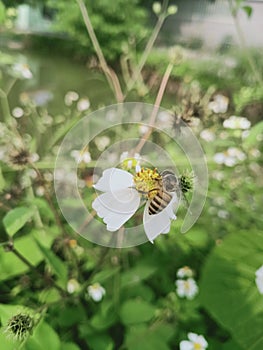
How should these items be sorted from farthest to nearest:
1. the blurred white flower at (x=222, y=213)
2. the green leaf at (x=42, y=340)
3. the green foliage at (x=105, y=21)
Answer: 1. the green foliage at (x=105, y=21)
2. the blurred white flower at (x=222, y=213)
3. the green leaf at (x=42, y=340)

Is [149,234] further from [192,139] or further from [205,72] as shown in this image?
[205,72]

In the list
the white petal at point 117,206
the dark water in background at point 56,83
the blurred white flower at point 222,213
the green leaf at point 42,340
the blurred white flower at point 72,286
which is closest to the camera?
the white petal at point 117,206

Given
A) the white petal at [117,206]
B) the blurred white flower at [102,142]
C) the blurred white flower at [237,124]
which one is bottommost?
the white petal at [117,206]

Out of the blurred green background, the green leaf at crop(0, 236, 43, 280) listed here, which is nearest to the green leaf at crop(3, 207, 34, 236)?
the blurred green background

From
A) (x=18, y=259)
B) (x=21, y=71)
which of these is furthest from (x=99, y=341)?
(x=21, y=71)

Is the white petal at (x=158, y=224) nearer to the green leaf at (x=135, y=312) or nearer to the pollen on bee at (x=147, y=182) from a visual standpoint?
the pollen on bee at (x=147, y=182)

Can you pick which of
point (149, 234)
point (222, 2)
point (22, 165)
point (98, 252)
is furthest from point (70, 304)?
point (222, 2)

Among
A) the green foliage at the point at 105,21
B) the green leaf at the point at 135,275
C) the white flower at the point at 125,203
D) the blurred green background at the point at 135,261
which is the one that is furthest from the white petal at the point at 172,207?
the green foliage at the point at 105,21
